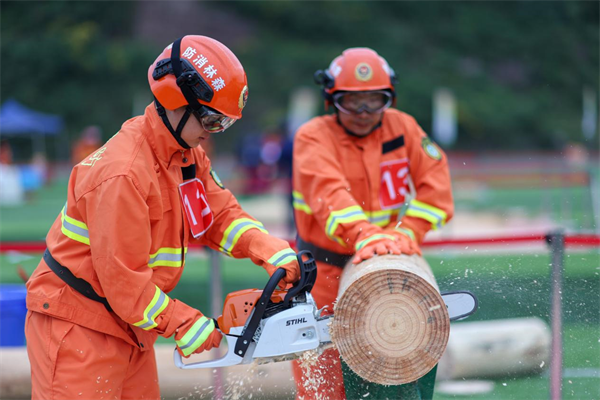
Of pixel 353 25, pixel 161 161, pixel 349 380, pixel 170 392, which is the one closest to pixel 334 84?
pixel 161 161

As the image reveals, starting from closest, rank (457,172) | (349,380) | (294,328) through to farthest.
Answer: (294,328), (349,380), (457,172)

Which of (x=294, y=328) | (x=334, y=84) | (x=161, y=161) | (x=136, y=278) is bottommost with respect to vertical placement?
(x=294, y=328)

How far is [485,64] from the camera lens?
34.5 metres

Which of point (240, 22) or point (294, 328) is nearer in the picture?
point (294, 328)

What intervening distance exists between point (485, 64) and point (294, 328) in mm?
33825

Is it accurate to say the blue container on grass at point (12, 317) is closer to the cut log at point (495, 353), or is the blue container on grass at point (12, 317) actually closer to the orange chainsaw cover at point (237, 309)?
the orange chainsaw cover at point (237, 309)

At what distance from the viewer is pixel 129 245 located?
257 centimetres

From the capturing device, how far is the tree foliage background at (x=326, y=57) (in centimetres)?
3102

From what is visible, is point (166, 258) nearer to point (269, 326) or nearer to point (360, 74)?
point (269, 326)

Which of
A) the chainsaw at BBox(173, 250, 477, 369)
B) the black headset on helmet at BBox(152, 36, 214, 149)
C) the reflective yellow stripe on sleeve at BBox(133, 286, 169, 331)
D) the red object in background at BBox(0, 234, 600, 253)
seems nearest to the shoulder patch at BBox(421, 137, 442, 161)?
the red object in background at BBox(0, 234, 600, 253)

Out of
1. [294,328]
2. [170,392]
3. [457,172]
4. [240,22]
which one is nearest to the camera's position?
[294,328]

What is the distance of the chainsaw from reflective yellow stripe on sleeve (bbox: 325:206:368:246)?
2.02ft

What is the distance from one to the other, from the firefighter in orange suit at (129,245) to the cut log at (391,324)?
0.97ft

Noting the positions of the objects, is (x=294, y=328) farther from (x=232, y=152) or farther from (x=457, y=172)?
(x=232, y=152)
